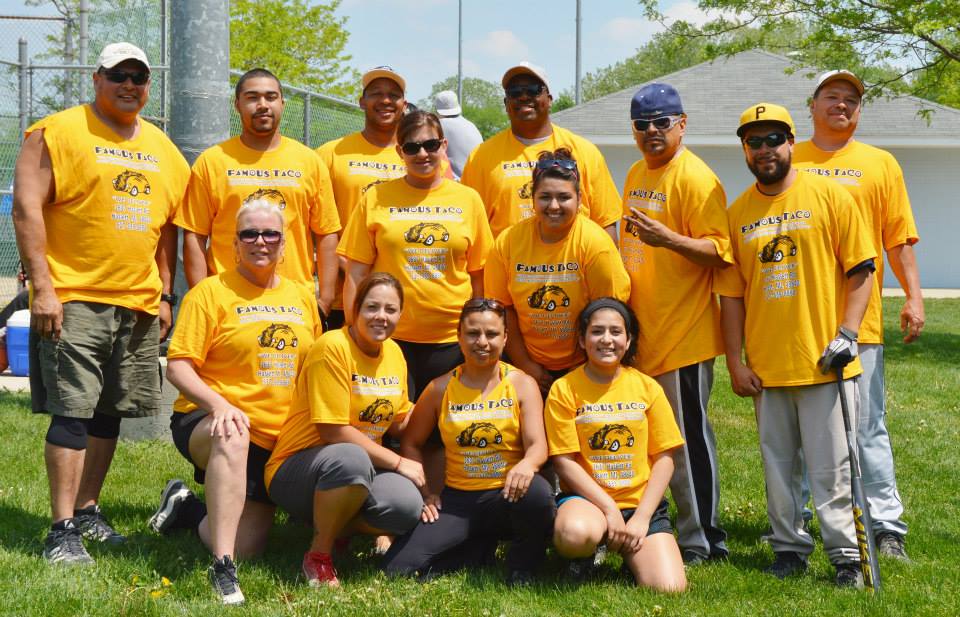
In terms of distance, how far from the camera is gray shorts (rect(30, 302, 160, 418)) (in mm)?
4875

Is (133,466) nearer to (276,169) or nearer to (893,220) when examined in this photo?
(276,169)

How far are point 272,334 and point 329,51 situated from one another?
A: 26720mm

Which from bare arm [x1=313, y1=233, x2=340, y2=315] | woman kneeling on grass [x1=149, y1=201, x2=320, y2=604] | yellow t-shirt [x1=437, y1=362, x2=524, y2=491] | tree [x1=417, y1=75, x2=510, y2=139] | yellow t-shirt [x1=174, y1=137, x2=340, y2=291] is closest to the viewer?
woman kneeling on grass [x1=149, y1=201, x2=320, y2=604]

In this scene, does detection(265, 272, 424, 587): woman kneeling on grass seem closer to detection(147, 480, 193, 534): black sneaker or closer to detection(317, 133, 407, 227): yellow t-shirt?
detection(147, 480, 193, 534): black sneaker

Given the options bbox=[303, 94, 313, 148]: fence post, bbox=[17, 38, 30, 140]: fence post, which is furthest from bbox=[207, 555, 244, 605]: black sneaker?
bbox=[17, 38, 30, 140]: fence post

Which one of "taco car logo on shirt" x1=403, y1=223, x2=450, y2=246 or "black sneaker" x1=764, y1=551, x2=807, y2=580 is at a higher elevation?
"taco car logo on shirt" x1=403, y1=223, x2=450, y2=246

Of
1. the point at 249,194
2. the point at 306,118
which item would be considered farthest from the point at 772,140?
the point at 306,118

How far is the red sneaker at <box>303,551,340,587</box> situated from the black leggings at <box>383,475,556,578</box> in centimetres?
28

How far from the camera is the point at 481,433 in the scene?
15.9ft

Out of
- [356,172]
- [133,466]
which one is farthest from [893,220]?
[133,466]

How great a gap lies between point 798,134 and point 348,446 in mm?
22342

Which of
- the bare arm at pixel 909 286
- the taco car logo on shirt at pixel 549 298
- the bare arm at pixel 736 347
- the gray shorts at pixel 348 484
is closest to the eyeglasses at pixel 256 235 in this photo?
the gray shorts at pixel 348 484

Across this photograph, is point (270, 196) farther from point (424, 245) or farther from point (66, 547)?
point (66, 547)

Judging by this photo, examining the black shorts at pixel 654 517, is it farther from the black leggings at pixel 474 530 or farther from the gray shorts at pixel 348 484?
the gray shorts at pixel 348 484
